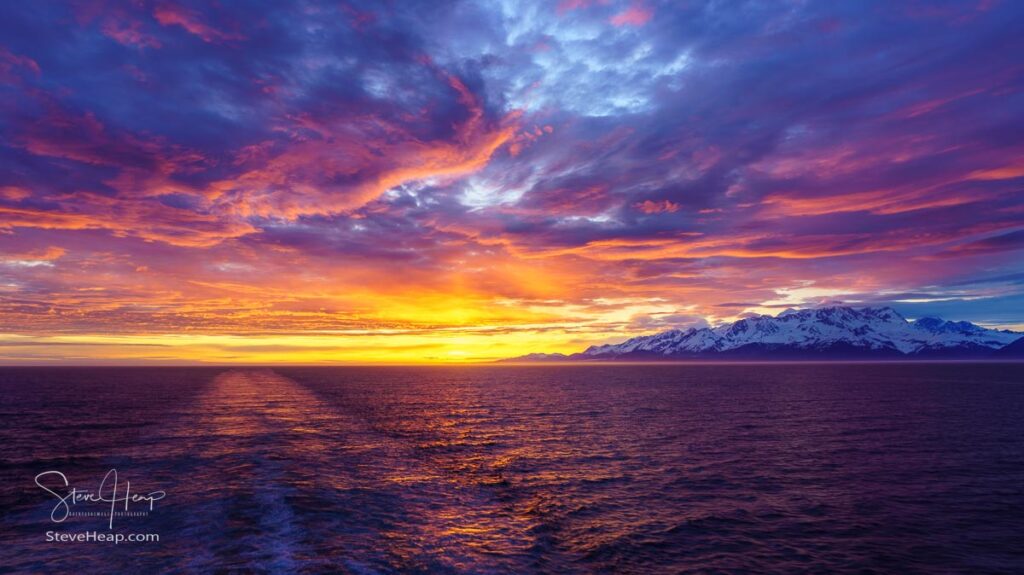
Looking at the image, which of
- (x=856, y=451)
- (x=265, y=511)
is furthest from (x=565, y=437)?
(x=265, y=511)

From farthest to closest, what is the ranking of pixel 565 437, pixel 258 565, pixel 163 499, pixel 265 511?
pixel 565 437 → pixel 163 499 → pixel 265 511 → pixel 258 565

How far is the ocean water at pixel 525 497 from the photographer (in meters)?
20.6

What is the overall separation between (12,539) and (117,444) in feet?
90.5

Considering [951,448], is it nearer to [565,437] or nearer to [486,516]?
[565,437]

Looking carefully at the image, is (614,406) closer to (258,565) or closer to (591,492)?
(591,492)

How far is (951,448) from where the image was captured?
149 feet

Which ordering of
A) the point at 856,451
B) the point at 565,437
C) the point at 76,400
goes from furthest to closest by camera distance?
the point at 76,400
the point at 565,437
the point at 856,451

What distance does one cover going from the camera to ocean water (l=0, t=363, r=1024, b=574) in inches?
813

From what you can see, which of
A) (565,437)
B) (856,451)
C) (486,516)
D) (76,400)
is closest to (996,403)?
(856,451)

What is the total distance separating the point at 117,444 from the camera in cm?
4534

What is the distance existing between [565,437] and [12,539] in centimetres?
4205

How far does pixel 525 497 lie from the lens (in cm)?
3048

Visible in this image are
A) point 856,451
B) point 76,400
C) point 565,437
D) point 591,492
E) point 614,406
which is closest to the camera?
point 591,492

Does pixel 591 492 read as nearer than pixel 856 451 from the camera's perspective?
Yes
